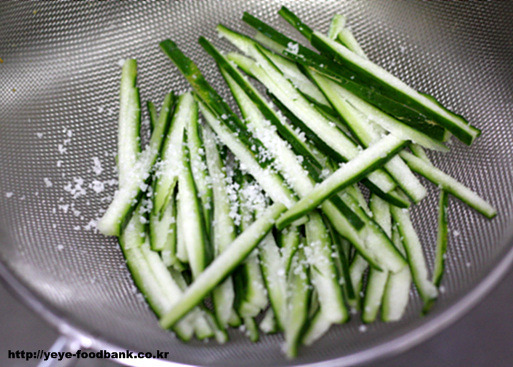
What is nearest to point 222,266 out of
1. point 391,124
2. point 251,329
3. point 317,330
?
point 251,329

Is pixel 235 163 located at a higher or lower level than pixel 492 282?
higher

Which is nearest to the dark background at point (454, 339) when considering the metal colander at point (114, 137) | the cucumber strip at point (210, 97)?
the metal colander at point (114, 137)

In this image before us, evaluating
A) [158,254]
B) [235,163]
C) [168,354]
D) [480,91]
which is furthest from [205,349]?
[480,91]

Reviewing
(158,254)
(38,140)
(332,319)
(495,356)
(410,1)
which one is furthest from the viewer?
(410,1)

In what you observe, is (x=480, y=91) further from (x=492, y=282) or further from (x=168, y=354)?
(x=168, y=354)

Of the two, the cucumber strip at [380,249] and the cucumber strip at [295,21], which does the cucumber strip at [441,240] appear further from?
the cucumber strip at [295,21]

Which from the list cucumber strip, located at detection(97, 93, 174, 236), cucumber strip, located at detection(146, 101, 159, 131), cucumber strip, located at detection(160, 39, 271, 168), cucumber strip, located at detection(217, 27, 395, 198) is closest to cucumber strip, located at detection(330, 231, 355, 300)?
cucumber strip, located at detection(217, 27, 395, 198)

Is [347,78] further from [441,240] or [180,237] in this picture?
[180,237]
